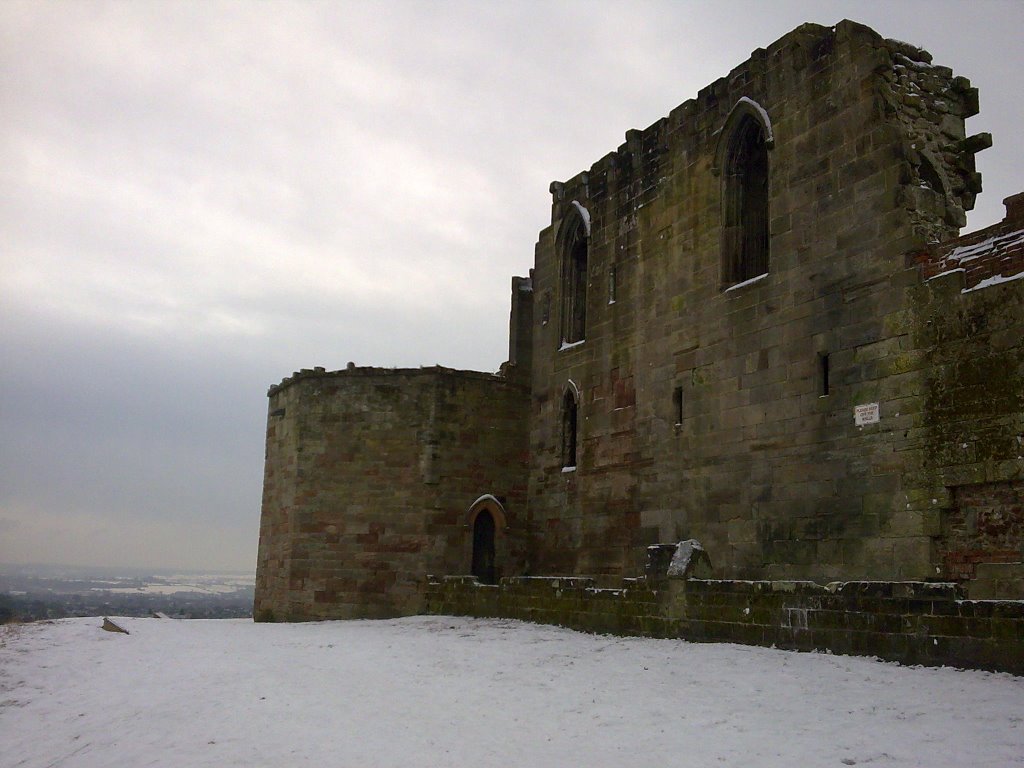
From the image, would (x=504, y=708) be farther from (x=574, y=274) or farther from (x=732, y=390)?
(x=574, y=274)

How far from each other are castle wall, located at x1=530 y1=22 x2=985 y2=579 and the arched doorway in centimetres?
188

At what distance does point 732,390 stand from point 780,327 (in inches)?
55.0

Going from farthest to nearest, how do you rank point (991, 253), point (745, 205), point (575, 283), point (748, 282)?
point (575, 283)
point (745, 205)
point (748, 282)
point (991, 253)

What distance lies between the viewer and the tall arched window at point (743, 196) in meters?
16.2

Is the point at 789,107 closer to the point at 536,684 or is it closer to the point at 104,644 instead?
the point at 536,684

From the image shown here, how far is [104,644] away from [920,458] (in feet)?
39.5

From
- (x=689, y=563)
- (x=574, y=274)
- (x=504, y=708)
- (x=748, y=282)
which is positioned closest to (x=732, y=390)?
(x=748, y=282)

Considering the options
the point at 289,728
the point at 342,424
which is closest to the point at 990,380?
the point at 289,728

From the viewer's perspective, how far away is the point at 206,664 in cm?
1303

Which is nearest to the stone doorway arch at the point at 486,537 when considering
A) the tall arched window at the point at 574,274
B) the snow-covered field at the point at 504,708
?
the tall arched window at the point at 574,274

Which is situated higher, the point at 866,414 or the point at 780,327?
the point at 780,327

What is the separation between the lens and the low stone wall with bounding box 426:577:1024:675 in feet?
28.4

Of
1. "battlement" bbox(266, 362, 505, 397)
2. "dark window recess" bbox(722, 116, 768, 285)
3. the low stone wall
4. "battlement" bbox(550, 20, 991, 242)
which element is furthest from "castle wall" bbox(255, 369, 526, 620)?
"battlement" bbox(550, 20, 991, 242)

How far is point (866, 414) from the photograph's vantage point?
42.3 ft
